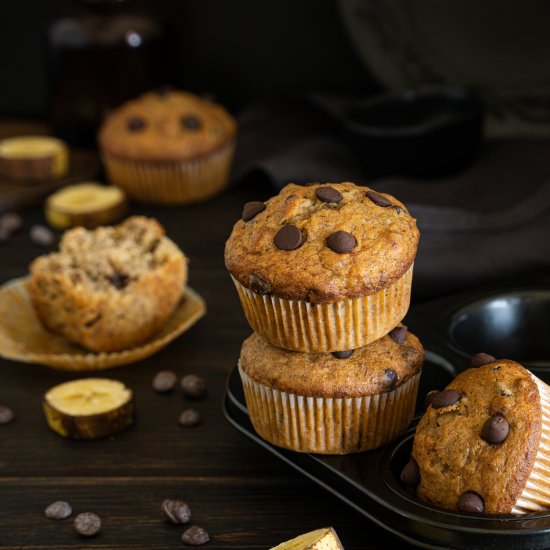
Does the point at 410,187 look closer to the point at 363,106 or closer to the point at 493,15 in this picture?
the point at 363,106

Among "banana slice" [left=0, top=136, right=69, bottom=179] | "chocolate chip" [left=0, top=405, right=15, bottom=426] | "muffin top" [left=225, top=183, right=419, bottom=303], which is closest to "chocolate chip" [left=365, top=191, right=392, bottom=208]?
"muffin top" [left=225, top=183, right=419, bottom=303]

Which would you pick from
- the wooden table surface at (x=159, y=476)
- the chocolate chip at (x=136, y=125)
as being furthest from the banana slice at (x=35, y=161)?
the wooden table surface at (x=159, y=476)

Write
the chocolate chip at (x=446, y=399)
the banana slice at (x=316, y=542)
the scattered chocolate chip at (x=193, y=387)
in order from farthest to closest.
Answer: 1. the scattered chocolate chip at (x=193, y=387)
2. the chocolate chip at (x=446, y=399)
3. the banana slice at (x=316, y=542)

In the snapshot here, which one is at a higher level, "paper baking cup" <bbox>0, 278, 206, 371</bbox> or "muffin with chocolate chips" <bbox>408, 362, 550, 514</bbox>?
"muffin with chocolate chips" <bbox>408, 362, 550, 514</bbox>

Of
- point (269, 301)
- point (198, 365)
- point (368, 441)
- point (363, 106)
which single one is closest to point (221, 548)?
point (368, 441)

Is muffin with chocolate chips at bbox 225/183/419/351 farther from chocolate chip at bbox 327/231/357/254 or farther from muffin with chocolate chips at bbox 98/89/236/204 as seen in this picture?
muffin with chocolate chips at bbox 98/89/236/204

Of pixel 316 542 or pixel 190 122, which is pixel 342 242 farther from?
pixel 190 122

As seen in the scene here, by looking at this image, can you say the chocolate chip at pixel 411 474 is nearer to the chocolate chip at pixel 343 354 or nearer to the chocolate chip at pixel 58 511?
the chocolate chip at pixel 343 354
